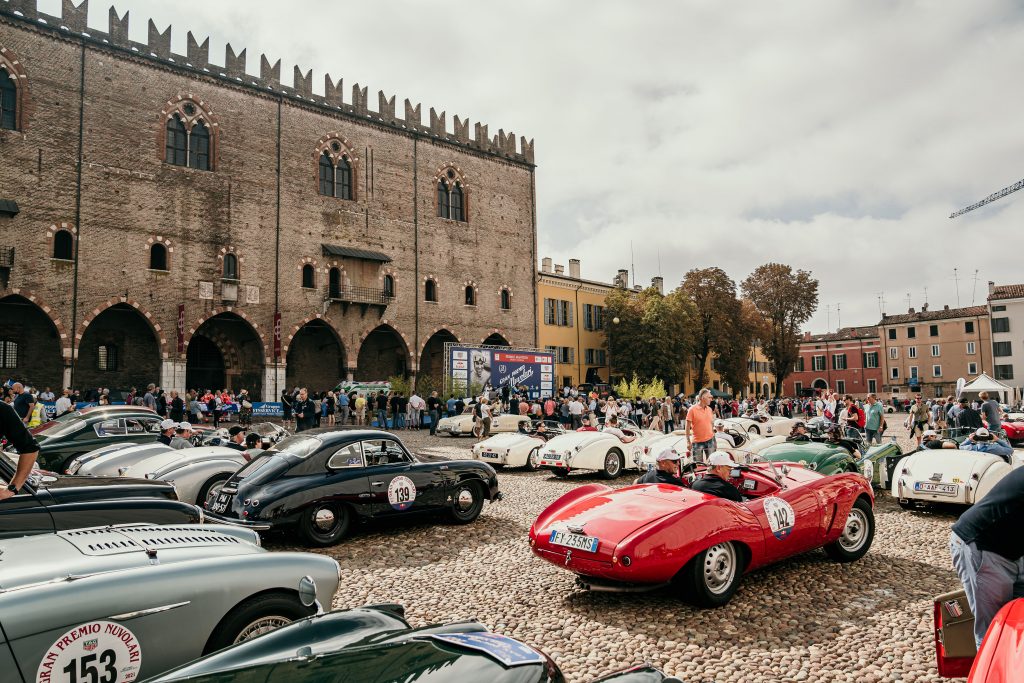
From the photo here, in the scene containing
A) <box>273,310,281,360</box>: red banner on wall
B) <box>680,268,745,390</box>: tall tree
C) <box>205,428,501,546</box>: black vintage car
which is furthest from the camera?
<box>680,268,745,390</box>: tall tree

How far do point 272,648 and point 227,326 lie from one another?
3296cm

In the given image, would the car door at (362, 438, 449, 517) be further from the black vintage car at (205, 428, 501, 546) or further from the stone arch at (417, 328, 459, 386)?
the stone arch at (417, 328, 459, 386)

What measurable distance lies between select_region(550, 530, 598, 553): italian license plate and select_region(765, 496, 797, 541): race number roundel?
1.66 metres

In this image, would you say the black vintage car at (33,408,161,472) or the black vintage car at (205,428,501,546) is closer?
the black vintage car at (205,428,501,546)

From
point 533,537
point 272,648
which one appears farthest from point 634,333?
point 272,648

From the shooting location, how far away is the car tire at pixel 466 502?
9.03 meters

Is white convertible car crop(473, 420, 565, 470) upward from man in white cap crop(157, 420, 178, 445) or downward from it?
downward

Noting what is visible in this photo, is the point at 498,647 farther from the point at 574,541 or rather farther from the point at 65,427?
the point at 65,427

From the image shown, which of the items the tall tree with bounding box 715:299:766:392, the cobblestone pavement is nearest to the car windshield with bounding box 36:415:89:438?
the cobblestone pavement

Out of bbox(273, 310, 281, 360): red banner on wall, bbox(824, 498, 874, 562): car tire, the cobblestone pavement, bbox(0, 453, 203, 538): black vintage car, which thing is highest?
bbox(273, 310, 281, 360): red banner on wall

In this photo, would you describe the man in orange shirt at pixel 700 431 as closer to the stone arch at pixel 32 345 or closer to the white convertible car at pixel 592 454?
the white convertible car at pixel 592 454

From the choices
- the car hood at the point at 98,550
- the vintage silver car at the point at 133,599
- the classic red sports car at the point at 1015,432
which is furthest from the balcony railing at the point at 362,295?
the vintage silver car at the point at 133,599

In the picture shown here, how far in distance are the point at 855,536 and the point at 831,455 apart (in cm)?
359

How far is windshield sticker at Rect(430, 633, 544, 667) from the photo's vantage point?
2.51m
